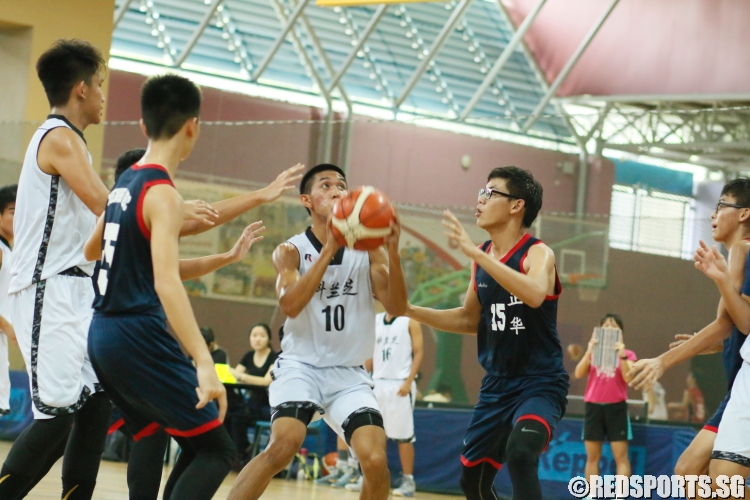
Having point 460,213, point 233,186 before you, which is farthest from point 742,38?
point 233,186

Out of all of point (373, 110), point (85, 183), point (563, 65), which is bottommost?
point (85, 183)

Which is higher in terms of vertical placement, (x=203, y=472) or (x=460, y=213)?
(x=460, y=213)

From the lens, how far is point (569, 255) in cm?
1111

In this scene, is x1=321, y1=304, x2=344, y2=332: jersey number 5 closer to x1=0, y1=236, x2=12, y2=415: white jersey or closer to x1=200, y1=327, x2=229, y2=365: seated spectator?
x1=0, y1=236, x2=12, y2=415: white jersey

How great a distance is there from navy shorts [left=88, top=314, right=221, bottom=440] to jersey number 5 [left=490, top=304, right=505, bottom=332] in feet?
5.93

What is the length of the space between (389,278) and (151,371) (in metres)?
1.78

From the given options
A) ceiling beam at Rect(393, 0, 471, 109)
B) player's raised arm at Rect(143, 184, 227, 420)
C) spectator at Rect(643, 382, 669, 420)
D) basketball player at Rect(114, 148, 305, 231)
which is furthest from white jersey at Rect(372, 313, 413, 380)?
player's raised arm at Rect(143, 184, 227, 420)

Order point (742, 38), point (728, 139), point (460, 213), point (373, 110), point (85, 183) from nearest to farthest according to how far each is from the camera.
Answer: point (85, 183) → point (728, 139) → point (460, 213) → point (742, 38) → point (373, 110)

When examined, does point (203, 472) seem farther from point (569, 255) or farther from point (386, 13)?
point (386, 13)

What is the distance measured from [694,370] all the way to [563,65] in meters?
7.20

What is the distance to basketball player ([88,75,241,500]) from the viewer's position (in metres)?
3.75

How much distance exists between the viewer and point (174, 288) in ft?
11.9

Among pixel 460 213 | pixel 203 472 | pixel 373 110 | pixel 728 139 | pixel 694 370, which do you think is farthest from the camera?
pixel 373 110

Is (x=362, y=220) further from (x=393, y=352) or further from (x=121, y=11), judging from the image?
(x=121, y=11)
